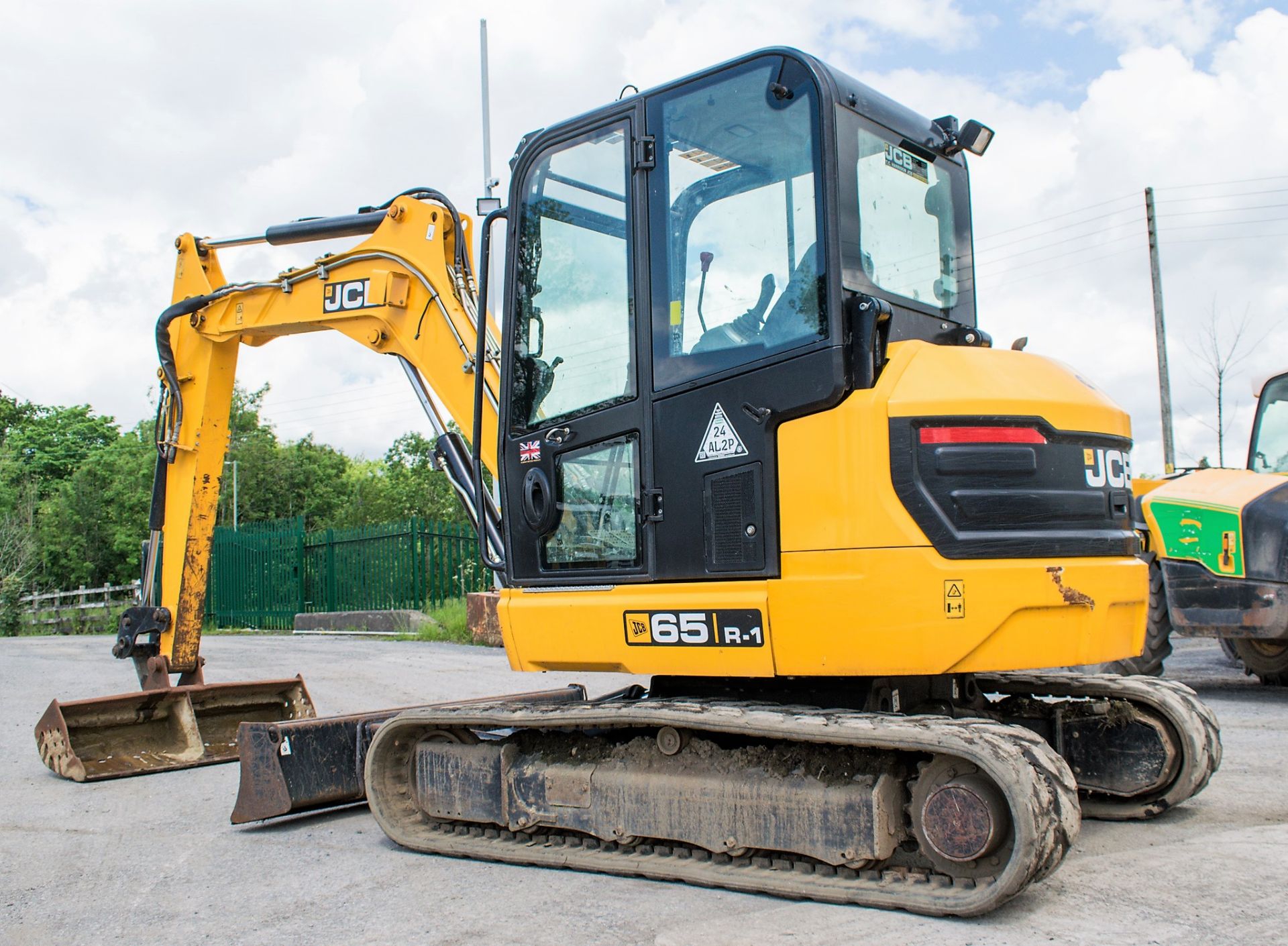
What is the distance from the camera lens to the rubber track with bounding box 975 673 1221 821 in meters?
4.86

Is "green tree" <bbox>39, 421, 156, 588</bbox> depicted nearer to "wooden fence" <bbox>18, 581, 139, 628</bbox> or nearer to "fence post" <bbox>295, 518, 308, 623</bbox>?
"wooden fence" <bbox>18, 581, 139, 628</bbox>

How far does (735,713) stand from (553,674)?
23.7 ft

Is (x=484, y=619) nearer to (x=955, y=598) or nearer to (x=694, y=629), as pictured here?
(x=694, y=629)

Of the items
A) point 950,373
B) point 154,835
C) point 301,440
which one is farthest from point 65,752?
point 301,440

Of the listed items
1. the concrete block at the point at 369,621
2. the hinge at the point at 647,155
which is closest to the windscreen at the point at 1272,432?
the hinge at the point at 647,155

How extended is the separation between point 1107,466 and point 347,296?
4.29 meters

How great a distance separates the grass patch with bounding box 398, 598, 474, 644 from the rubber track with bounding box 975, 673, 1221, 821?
1175cm

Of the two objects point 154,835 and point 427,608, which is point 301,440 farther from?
point 154,835

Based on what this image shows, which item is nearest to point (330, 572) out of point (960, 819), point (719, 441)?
point (719, 441)

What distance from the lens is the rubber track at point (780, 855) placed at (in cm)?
356

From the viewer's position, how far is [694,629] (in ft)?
14.2

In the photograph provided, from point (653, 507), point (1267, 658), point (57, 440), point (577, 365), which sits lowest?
point (1267, 658)

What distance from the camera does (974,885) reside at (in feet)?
12.2

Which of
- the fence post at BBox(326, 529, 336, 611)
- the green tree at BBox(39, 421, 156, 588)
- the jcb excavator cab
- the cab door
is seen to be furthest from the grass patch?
the green tree at BBox(39, 421, 156, 588)
